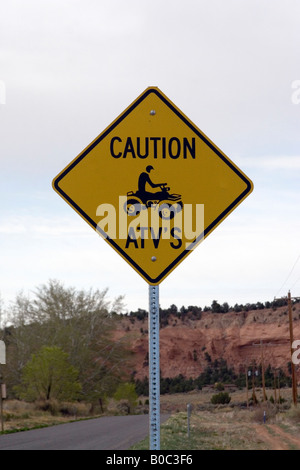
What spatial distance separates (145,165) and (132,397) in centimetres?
5584

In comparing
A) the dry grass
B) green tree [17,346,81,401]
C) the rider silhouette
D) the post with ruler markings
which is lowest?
the dry grass

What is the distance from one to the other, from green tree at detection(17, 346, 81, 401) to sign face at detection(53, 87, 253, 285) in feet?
143

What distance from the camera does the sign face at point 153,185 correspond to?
4160 mm

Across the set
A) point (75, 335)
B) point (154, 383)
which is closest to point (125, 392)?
point (75, 335)

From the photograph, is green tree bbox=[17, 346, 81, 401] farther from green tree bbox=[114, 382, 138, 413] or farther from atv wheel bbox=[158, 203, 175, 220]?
atv wheel bbox=[158, 203, 175, 220]

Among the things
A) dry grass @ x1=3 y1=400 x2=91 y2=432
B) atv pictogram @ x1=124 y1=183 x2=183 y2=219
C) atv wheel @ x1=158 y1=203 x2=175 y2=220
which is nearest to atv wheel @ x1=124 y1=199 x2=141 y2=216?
atv pictogram @ x1=124 y1=183 x2=183 y2=219

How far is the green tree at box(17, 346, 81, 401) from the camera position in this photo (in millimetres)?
46844

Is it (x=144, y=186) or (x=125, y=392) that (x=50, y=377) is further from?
(x=144, y=186)

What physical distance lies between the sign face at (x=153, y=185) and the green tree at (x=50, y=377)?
143 ft

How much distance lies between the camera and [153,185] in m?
4.18

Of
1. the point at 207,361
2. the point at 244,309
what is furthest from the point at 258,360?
the point at 244,309

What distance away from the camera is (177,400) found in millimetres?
83750

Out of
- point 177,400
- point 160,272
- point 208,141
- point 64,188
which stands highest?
point 208,141
